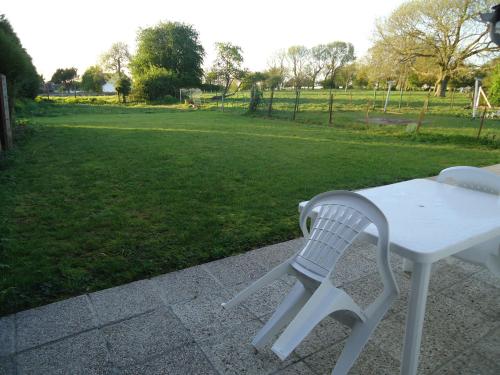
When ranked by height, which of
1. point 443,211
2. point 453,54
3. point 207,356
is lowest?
point 207,356

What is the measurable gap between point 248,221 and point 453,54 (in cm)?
3113

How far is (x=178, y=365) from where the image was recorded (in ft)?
6.06

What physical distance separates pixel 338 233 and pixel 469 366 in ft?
3.38

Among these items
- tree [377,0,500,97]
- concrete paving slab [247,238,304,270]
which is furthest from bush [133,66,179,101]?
concrete paving slab [247,238,304,270]

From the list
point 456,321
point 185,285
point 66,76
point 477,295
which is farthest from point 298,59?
point 456,321

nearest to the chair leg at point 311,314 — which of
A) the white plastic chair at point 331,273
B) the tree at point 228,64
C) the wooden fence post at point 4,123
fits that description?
the white plastic chair at point 331,273

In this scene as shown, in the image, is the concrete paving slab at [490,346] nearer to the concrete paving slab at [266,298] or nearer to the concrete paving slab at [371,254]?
the concrete paving slab at [371,254]

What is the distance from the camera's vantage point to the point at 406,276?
2840 millimetres

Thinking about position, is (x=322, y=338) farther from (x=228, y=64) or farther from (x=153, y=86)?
(x=228, y=64)

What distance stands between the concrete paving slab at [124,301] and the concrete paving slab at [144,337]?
0.27 feet

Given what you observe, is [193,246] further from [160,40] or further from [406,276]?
[160,40]

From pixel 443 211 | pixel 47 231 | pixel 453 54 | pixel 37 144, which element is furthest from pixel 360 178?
pixel 453 54

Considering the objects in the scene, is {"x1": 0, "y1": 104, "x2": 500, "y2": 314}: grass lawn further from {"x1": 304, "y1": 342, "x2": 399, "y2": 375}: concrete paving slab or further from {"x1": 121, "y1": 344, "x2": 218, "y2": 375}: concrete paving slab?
{"x1": 304, "y1": 342, "x2": 399, "y2": 375}: concrete paving slab

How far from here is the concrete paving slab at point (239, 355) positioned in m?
1.83
